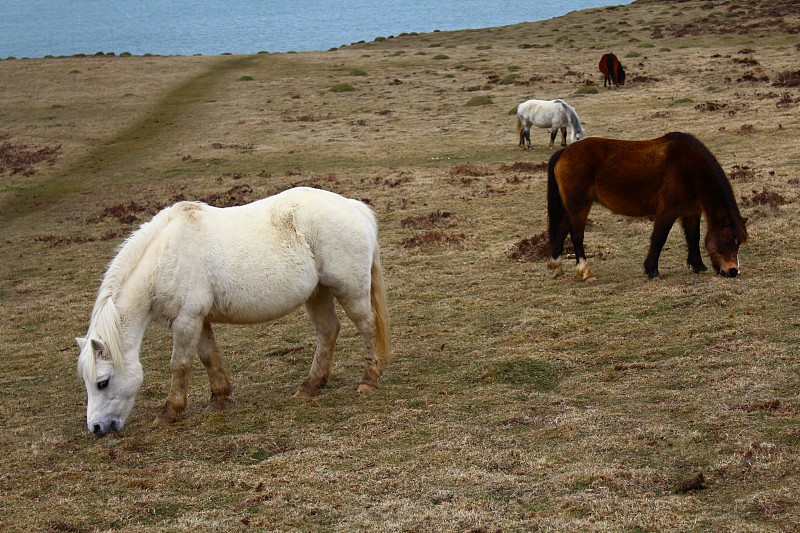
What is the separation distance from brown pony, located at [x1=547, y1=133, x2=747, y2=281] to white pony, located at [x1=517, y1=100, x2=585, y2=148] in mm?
13205

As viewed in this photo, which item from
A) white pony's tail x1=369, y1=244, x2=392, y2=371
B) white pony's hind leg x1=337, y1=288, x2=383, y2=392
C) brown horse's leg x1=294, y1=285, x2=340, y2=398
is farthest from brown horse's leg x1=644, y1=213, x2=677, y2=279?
brown horse's leg x1=294, y1=285, x2=340, y2=398

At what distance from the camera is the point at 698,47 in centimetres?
4138

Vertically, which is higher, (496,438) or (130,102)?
(130,102)

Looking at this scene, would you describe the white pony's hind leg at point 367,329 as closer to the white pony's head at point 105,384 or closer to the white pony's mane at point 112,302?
the white pony's mane at point 112,302

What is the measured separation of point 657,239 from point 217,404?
6110 millimetres

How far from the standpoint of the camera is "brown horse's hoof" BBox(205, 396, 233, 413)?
7984 mm

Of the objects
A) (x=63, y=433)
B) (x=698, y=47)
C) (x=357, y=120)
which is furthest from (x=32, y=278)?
(x=698, y=47)

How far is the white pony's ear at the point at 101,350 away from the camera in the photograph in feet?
23.2

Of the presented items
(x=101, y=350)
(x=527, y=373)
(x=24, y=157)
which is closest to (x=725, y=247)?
(x=527, y=373)

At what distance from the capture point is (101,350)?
7.13 meters

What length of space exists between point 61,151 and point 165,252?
24.5 meters

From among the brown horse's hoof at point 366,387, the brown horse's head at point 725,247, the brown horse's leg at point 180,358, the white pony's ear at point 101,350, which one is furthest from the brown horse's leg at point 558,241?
the white pony's ear at point 101,350

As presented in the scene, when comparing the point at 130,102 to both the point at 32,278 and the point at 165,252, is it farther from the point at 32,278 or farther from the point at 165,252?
the point at 165,252

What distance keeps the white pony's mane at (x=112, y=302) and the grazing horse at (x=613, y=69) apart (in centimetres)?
2818
